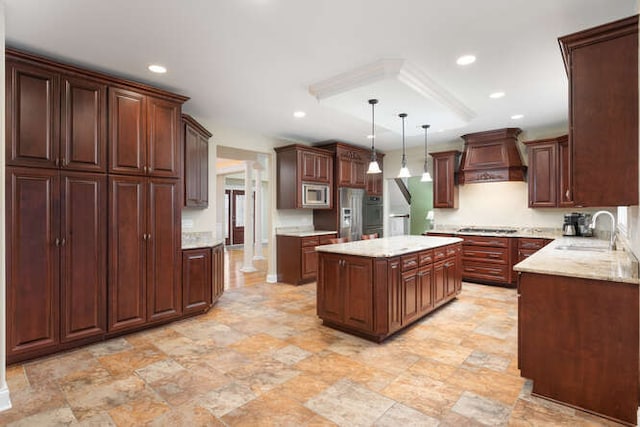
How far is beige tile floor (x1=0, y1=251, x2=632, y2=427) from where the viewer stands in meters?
2.00

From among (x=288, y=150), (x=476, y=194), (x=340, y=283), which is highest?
(x=288, y=150)

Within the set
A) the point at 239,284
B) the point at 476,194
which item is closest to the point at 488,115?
the point at 476,194

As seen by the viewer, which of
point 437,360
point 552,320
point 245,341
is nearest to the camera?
point 552,320

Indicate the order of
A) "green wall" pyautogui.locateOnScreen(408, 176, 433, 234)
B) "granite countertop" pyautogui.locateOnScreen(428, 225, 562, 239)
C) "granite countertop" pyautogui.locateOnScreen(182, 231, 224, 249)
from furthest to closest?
"green wall" pyautogui.locateOnScreen(408, 176, 433, 234) < "granite countertop" pyautogui.locateOnScreen(428, 225, 562, 239) < "granite countertop" pyautogui.locateOnScreen(182, 231, 224, 249)

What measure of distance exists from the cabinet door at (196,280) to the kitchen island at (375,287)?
4.67 ft

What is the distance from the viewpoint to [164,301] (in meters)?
3.52

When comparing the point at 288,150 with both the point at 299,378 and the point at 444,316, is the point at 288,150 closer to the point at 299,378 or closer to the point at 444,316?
the point at 444,316

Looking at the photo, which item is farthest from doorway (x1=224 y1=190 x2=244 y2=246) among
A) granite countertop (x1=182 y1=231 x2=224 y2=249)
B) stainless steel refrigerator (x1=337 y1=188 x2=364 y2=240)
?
granite countertop (x1=182 y1=231 x2=224 y2=249)

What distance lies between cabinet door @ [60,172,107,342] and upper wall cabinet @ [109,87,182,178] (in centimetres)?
31

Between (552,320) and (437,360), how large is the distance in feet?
3.22

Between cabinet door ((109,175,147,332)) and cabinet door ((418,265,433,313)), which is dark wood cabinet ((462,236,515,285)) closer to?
cabinet door ((418,265,433,313))

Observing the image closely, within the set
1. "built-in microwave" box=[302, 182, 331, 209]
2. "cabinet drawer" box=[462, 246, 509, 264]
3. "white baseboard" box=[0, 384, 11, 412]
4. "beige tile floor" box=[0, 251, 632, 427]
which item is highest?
"built-in microwave" box=[302, 182, 331, 209]

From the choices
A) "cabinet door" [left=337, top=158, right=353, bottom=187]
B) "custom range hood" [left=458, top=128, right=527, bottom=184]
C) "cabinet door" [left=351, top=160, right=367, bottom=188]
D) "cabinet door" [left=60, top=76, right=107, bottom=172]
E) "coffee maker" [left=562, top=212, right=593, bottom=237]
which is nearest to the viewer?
"cabinet door" [left=60, top=76, right=107, bottom=172]

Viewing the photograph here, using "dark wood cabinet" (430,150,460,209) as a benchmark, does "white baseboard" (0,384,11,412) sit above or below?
below
